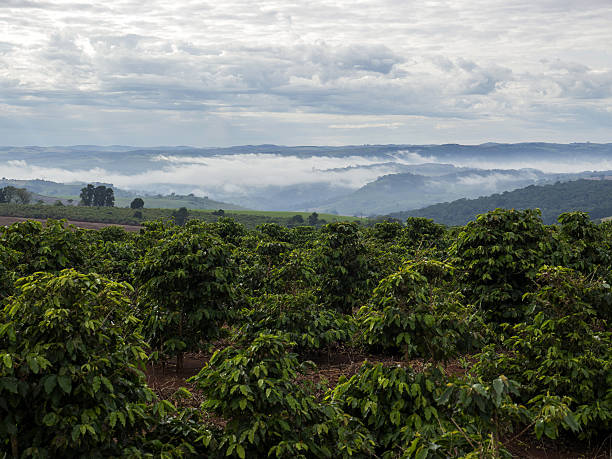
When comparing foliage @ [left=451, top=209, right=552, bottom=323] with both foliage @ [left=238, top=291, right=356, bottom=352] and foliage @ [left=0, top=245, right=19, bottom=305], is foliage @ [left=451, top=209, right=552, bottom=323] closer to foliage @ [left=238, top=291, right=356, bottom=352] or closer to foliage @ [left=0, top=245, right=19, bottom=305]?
foliage @ [left=238, top=291, right=356, bottom=352]

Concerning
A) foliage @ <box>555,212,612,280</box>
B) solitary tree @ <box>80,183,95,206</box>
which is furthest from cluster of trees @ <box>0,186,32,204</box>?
foliage @ <box>555,212,612,280</box>

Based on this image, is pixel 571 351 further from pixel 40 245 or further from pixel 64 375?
pixel 40 245

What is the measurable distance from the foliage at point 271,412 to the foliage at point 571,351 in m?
4.75

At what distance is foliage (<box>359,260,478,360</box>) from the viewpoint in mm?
8125

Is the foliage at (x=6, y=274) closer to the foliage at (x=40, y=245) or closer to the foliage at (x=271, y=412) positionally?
the foliage at (x=40, y=245)

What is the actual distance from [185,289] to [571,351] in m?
9.74

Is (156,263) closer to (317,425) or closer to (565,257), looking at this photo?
(317,425)

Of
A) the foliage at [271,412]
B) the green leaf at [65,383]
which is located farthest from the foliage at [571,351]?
the green leaf at [65,383]

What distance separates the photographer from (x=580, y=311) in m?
10.2

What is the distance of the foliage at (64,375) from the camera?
5762 millimetres

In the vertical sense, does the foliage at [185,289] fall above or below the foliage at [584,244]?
below

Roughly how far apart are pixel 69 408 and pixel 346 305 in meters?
13.6

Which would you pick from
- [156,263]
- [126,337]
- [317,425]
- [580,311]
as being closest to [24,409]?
[126,337]

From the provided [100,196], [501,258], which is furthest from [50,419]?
[100,196]
